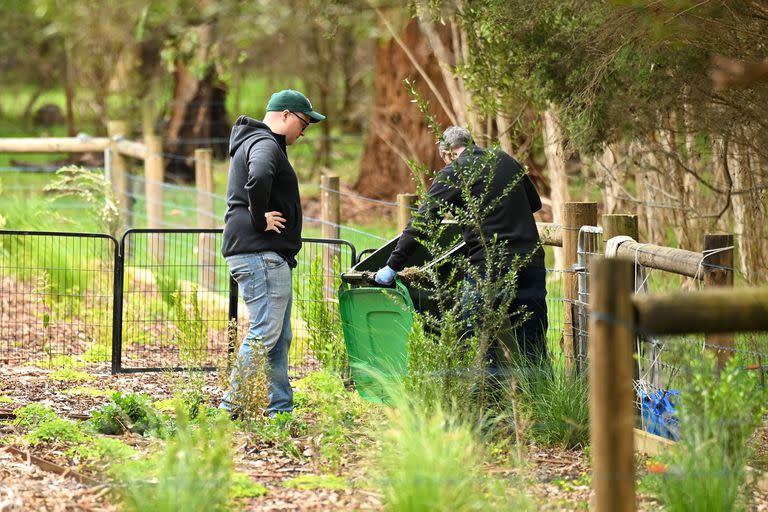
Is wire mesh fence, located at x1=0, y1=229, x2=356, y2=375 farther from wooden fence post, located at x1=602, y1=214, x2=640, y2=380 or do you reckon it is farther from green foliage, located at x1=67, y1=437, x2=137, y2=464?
wooden fence post, located at x1=602, y1=214, x2=640, y2=380

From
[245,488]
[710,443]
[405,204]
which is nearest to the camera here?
[710,443]

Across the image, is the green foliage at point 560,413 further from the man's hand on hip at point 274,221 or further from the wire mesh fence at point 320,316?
the man's hand on hip at point 274,221

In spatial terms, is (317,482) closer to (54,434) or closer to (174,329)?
(54,434)

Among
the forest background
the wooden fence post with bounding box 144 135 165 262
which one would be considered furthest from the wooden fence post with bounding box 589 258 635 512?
the wooden fence post with bounding box 144 135 165 262

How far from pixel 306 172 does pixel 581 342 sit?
15.3 m

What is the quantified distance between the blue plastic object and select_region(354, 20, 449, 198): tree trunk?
32.5 feet

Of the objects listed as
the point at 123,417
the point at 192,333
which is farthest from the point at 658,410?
the point at 192,333

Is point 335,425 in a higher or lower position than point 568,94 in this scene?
lower

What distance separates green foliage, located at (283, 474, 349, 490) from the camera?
4.90 meters

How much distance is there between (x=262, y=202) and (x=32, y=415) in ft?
5.62

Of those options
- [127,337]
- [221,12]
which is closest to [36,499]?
[127,337]

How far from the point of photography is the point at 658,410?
5734 mm

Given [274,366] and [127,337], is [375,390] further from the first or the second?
[127,337]

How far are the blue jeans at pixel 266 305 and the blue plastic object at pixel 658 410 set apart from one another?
6.40ft
